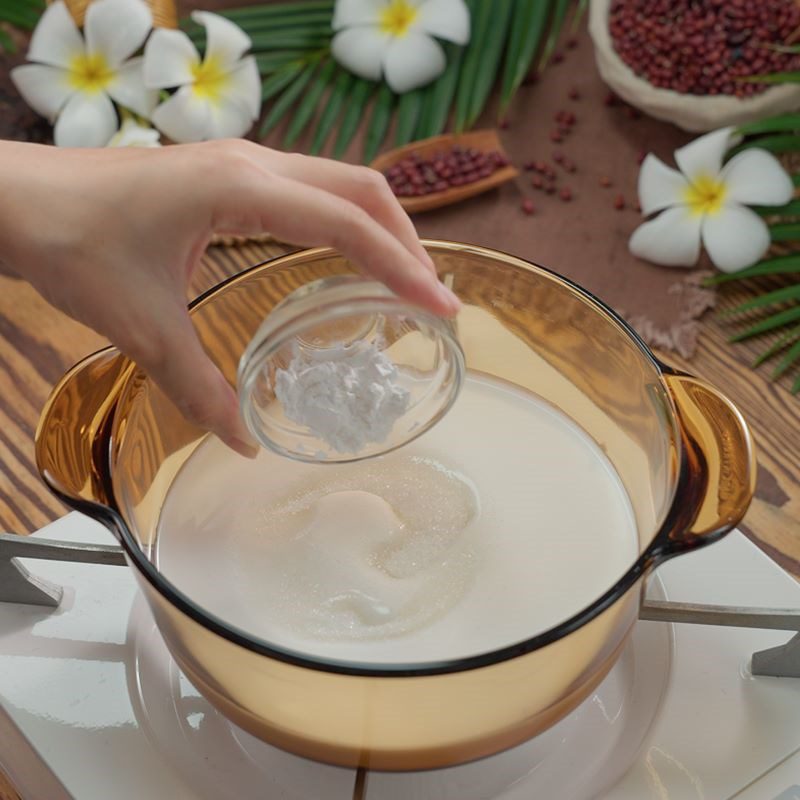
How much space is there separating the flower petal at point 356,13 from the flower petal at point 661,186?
0.32 meters

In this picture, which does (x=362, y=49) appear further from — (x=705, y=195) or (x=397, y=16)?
(x=705, y=195)

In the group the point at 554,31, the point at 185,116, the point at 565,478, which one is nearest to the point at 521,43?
the point at 554,31

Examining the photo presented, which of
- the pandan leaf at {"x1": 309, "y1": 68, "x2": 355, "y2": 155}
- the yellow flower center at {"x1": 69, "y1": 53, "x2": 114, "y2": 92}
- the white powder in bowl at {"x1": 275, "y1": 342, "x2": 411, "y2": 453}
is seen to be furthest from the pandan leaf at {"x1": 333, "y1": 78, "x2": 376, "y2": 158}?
the white powder in bowl at {"x1": 275, "y1": 342, "x2": 411, "y2": 453}

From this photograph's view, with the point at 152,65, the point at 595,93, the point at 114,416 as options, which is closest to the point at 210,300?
the point at 114,416

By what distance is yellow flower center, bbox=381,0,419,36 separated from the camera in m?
1.19

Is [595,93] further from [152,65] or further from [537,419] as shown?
[537,419]

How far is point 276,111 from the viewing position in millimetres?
1174

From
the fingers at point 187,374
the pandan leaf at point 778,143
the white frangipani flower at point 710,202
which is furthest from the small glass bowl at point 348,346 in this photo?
the pandan leaf at point 778,143

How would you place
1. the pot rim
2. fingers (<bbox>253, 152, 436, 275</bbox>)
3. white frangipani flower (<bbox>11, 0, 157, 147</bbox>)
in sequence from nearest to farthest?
the pot rim, fingers (<bbox>253, 152, 436, 275</bbox>), white frangipani flower (<bbox>11, 0, 157, 147</bbox>)

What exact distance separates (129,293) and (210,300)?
0.39ft

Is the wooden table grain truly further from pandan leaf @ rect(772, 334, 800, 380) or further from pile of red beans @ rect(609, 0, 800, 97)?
pile of red beans @ rect(609, 0, 800, 97)

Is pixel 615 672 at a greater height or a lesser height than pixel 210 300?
lesser

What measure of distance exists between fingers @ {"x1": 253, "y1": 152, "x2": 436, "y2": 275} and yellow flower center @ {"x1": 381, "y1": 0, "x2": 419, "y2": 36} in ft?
2.05

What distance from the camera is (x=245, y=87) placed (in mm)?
1138
